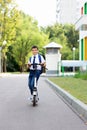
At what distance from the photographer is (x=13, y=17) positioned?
59094 millimetres

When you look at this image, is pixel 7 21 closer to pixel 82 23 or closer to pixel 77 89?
pixel 82 23

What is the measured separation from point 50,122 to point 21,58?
2566 inches

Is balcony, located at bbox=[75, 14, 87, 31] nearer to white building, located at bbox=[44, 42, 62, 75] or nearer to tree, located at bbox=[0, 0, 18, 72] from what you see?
white building, located at bbox=[44, 42, 62, 75]

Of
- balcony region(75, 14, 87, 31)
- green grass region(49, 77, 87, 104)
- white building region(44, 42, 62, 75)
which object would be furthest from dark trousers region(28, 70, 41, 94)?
balcony region(75, 14, 87, 31)

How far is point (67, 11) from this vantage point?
145000 millimetres

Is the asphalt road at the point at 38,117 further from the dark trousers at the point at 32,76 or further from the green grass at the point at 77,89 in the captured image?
the green grass at the point at 77,89

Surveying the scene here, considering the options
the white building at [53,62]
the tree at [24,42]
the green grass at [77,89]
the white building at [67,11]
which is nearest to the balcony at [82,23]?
the white building at [53,62]

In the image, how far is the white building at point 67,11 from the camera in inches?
5620

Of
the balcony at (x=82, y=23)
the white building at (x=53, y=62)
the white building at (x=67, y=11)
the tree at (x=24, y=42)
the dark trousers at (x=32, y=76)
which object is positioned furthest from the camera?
the white building at (x=67, y=11)

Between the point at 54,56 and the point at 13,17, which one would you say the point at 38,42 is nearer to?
the point at 13,17

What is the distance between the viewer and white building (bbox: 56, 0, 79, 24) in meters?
143

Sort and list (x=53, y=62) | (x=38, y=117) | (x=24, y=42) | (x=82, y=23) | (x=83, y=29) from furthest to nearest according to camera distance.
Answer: (x=24, y=42) < (x=83, y=29) < (x=82, y=23) < (x=53, y=62) < (x=38, y=117)

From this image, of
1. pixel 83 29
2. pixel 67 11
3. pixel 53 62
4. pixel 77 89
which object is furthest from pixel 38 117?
pixel 67 11

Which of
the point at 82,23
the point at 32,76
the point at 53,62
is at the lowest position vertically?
Result: the point at 32,76
